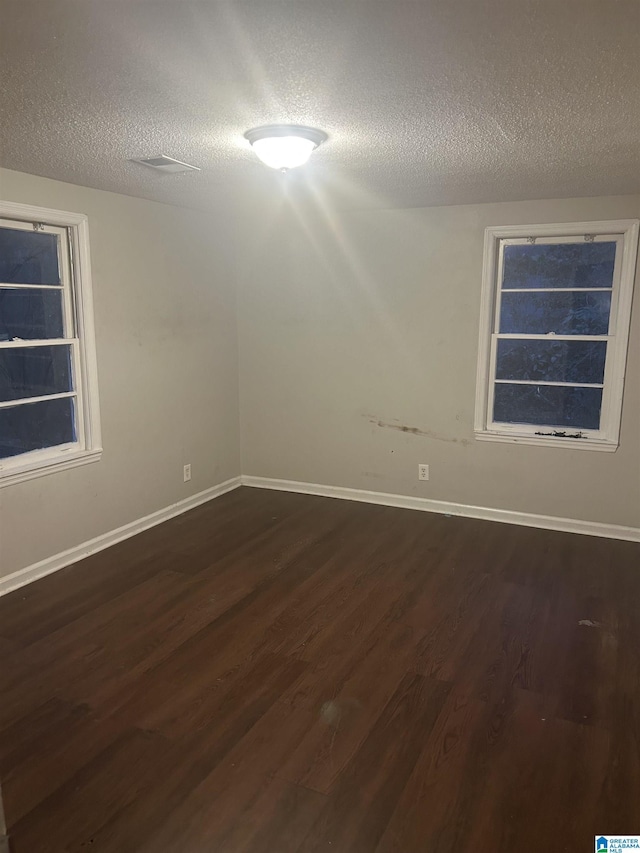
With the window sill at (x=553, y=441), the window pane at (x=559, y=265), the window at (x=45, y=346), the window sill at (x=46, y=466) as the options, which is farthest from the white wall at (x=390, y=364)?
the window sill at (x=46, y=466)

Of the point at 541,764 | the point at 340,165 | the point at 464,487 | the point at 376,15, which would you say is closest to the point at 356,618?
the point at 541,764

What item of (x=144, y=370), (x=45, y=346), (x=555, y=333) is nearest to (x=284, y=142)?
(x=45, y=346)

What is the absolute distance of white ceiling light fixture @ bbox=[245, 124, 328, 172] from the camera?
8.43 ft

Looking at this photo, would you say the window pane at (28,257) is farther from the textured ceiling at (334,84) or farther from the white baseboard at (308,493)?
the white baseboard at (308,493)

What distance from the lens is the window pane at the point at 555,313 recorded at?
4258mm

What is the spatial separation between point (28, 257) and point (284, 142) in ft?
5.92

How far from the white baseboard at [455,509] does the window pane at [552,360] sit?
40.1 inches

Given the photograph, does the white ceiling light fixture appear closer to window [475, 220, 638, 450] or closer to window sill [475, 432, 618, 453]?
window [475, 220, 638, 450]

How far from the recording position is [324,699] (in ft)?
8.39

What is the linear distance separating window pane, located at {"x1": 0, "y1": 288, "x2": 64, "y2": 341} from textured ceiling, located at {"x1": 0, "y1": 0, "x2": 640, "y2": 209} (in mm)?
687

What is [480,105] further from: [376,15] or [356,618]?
[356,618]

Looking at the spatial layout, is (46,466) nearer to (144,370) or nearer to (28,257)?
(144,370)

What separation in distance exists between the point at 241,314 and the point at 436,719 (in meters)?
3.76

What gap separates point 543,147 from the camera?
2.83 metres
